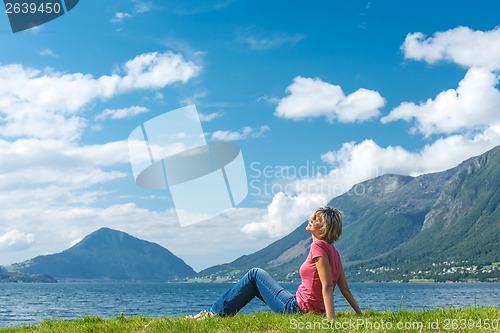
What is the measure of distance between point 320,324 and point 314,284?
→ 1087 millimetres

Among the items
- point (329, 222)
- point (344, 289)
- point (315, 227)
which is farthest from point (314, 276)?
point (329, 222)

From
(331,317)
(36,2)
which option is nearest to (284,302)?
(331,317)

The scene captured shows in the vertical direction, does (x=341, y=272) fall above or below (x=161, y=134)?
below

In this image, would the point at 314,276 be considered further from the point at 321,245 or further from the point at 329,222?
the point at 329,222

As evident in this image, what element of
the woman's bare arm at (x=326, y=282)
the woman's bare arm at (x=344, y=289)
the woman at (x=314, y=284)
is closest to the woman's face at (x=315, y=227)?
the woman at (x=314, y=284)

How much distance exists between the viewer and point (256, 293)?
10219mm

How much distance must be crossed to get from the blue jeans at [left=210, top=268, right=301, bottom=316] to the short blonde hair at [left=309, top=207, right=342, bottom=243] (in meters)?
1.55

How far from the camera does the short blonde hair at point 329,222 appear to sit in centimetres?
900

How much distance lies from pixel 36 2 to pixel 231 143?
19.7 feet

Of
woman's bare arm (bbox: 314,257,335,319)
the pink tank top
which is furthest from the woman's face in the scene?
woman's bare arm (bbox: 314,257,335,319)

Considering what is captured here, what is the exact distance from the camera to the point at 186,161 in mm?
14250

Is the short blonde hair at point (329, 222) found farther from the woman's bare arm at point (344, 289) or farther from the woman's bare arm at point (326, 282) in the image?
the woman's bare arm at point (344, 289)

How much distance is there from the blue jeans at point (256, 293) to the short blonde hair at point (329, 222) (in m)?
1.55

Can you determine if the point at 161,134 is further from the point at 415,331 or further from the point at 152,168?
the point at 415,331
